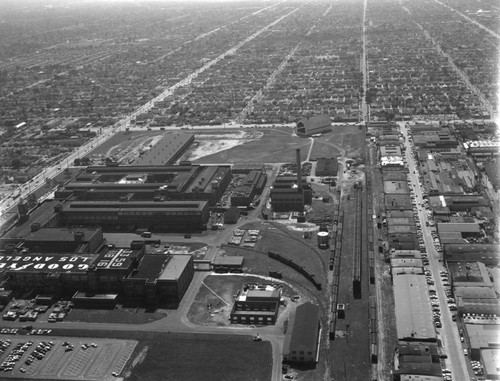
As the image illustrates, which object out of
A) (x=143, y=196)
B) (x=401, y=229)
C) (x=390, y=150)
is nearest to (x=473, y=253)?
(x=401, y=229)

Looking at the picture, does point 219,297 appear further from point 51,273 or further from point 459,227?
point 459,227

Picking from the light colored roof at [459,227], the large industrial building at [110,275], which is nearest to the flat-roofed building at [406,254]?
the light colored roof at [459,227]

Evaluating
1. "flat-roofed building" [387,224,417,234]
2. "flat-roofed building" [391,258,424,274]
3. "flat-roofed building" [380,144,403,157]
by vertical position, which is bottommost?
"flat-roofed building" [391,258,424,274]

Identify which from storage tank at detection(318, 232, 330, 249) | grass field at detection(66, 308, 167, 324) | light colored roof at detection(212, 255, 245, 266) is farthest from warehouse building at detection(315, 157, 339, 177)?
grass field at detection(66, 308, 167, 324)

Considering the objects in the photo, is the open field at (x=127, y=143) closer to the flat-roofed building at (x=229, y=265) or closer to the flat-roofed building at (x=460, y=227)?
the flat-roofed building at (x=229, y=265)

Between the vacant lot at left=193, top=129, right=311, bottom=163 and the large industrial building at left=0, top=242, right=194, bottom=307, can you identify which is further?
the vacant lot at left=193, top=129, right=311, bottom=163

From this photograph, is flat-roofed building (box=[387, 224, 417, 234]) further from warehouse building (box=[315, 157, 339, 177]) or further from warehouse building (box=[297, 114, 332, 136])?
warehouse building (box=[297, 114, 332, 136])
